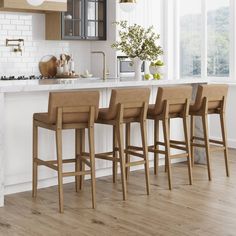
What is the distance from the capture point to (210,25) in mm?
8352

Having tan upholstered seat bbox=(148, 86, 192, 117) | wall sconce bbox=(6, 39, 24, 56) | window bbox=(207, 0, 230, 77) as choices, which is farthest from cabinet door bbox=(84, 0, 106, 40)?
tan upholstered seat bbox=(148, 86, 192, 117)

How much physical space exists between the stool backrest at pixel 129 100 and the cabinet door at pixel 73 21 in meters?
3.25

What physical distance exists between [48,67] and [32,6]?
1.01 m

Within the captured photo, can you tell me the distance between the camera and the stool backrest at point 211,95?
19.2 ft

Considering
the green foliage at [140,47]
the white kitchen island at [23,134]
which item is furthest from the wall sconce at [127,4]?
the white kitchen island at [23,134]

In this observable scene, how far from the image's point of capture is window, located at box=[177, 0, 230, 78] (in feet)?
26.8

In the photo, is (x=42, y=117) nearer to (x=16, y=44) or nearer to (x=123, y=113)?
(x=123, y=113)

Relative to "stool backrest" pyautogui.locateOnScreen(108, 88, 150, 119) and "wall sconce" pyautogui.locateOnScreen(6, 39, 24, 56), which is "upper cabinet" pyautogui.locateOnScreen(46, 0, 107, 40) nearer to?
"wall sconce" pyautogui.locateOnScreen(6, 39, 24, 56)

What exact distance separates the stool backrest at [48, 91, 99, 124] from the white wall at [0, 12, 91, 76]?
3440 millimetres

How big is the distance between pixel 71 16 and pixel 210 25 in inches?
80.5

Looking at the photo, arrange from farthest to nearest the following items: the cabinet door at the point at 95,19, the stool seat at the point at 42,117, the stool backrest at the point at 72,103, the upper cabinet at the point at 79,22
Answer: the cabinet door at the point at 95,19 → the upper cabinet at the point at 79,22 → the stool seat at the point at 42,117 → the stool backrest at the point at 72,103

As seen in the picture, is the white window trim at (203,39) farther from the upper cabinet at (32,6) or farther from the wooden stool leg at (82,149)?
the wooden stool leg at (82,149)

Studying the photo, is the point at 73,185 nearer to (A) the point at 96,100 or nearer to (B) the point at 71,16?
(A) the point at 96,100

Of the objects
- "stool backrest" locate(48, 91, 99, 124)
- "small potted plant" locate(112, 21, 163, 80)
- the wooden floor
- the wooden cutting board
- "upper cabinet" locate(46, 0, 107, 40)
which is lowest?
the wooden floor
